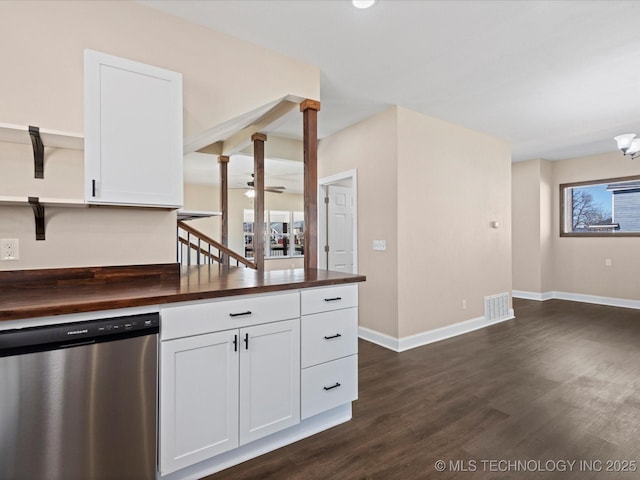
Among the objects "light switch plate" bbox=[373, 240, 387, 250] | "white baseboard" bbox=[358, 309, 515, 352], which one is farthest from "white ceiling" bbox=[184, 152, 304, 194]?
"white baseboard" bbox=[358, 309, 515, 352]

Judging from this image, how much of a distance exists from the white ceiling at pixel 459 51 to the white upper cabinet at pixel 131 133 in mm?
638

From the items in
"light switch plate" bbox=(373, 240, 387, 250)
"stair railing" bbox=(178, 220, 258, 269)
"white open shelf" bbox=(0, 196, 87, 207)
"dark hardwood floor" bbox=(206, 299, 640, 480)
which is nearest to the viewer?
"white open shelf" bbox=(0, 196, 87, 207)

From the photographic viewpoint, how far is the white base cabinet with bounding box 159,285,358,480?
163cm

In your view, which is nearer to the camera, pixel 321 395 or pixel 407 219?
pixel 321 395

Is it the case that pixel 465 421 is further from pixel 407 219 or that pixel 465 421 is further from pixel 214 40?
pixel 214 40

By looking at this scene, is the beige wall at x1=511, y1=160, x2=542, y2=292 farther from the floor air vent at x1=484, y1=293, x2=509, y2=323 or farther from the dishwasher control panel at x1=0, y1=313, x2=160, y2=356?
the dishwasher control panel at x1=0, y1=313, x2=160, y2=356

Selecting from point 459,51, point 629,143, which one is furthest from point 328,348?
point 629,143

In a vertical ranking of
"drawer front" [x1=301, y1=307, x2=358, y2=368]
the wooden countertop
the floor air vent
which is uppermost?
the wooden countertop

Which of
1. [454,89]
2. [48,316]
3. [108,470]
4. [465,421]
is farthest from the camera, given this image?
[454,89]

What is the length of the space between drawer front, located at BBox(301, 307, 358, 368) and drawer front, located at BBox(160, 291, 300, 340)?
0.54ft

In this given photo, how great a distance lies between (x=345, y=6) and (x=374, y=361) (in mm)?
3036

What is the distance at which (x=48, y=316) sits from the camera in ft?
4.39

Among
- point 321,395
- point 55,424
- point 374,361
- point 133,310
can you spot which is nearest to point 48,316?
point 133,310

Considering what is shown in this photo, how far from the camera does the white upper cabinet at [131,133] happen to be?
5.69ft
